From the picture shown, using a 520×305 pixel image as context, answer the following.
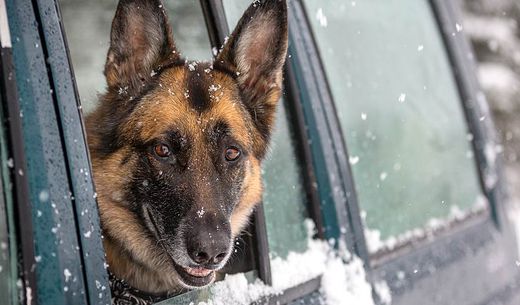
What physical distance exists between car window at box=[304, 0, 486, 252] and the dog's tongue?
102 cm

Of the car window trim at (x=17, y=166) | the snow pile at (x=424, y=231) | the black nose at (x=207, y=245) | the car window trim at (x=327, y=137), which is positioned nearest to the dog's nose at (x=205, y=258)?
the black nose at (x=207, y=245)

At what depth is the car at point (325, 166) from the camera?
1.74 m

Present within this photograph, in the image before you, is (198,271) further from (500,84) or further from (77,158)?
(500,84)

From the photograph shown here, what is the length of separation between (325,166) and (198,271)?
0.79m

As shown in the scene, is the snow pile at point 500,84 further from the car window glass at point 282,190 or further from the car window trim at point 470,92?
the car window glass at point 282,190

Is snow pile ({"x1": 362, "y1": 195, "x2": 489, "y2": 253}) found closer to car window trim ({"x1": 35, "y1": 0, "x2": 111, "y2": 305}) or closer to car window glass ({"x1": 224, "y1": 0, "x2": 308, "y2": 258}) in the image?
car window glass ({"x1": 224, "y1": 0, "x2": 308, "y2": 258})

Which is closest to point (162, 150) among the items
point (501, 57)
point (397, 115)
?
point (397, 115)

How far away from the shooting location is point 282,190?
2961mm

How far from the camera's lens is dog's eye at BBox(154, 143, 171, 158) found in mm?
2715

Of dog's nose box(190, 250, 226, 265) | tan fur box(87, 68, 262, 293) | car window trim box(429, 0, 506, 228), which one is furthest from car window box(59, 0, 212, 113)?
car window trim box(429, 0, 506, 228)

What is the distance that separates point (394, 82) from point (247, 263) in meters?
1.60

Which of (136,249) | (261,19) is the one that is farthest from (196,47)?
(136,249)

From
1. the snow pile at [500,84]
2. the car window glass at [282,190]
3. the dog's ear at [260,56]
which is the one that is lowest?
the car window glass at [282,190]

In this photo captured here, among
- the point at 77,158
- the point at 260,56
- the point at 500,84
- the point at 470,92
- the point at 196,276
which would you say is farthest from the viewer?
the point at 500,84
